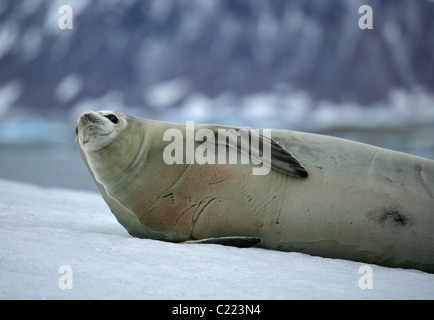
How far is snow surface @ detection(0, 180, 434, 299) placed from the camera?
192 centimetres

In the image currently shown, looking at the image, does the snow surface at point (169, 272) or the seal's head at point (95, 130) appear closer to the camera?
the snow surface at point (169, 272)

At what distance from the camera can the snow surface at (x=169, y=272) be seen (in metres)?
1.92

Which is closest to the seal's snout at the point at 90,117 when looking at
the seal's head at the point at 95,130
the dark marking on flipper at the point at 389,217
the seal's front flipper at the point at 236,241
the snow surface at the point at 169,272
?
the seal's head at the point at 95,130

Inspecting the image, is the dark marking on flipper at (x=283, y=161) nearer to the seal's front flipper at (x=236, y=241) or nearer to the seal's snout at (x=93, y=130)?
the seal's front flipper at (x=236, y=241)

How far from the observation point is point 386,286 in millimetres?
2229

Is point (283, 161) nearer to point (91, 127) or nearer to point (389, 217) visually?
point (389, 217)

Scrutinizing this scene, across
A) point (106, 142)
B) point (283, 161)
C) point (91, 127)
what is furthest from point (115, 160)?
point (283, 161)

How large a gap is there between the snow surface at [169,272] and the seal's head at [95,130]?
532mm

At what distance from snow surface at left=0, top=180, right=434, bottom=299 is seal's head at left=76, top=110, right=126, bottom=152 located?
1.74ft

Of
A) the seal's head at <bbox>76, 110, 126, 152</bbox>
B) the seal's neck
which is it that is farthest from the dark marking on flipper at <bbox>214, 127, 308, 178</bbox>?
the seal's head at <bbox>76, 110, 126, 152</bbox>

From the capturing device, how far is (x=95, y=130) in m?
2.96
